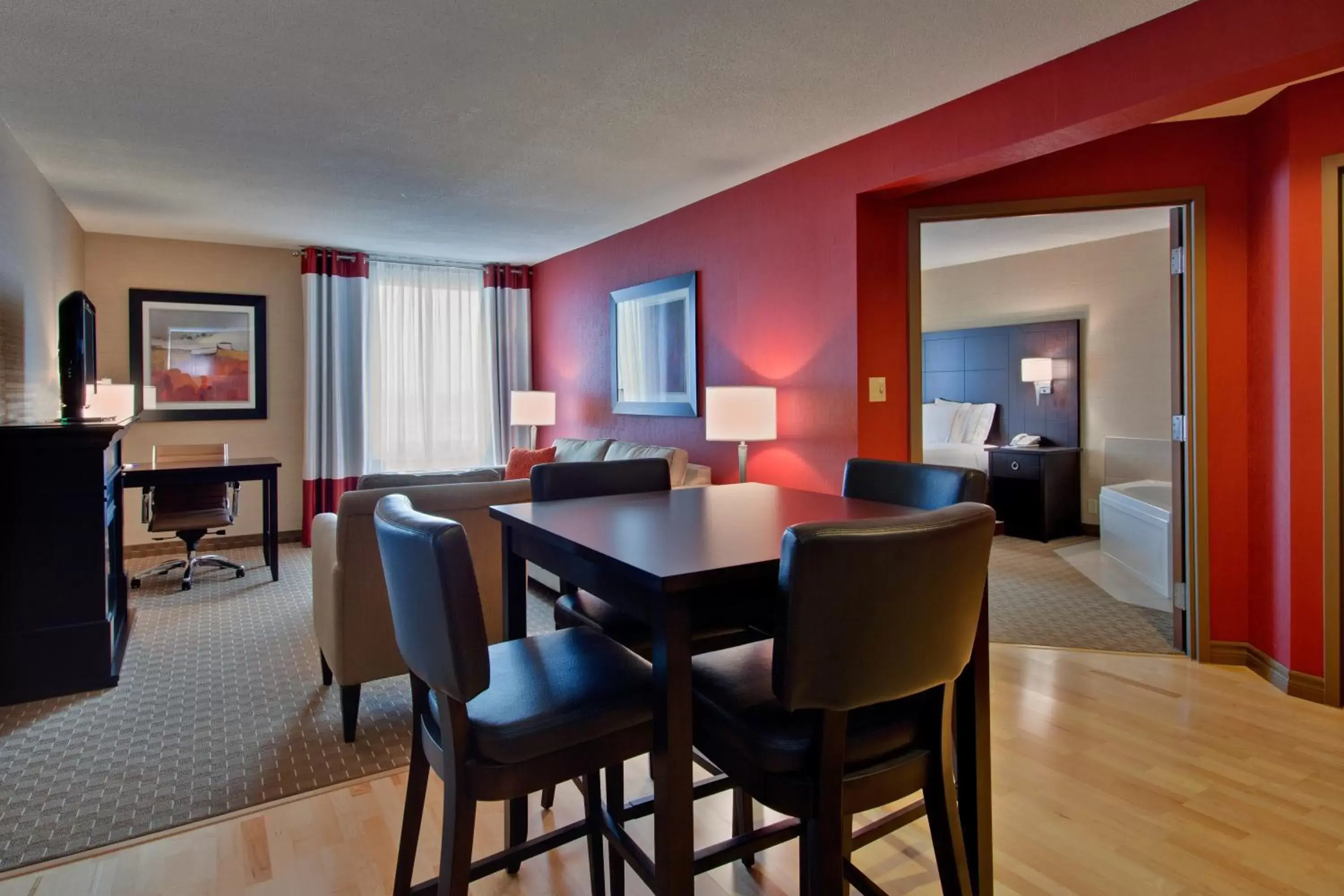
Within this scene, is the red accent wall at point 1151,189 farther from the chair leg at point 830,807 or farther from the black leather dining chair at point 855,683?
the chair leg at point 830,807

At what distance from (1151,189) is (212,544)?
6.41m

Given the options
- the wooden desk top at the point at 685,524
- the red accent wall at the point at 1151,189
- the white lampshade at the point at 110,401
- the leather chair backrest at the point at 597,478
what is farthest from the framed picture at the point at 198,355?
the wooden desk top at the point at 685,524

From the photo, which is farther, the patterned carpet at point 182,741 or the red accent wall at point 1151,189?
the red accent wall at point 1151,189

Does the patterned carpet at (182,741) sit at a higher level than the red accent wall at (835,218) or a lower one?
lower

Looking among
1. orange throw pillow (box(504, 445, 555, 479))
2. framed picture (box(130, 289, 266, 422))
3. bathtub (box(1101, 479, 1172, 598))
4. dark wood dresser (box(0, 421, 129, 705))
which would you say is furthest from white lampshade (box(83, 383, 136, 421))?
bathtub (box(1101, 479, 1172, 598))

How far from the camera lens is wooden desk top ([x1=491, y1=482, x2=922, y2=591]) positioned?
1151mm

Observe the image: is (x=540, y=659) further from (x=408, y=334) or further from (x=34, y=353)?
(x=408, y=334)

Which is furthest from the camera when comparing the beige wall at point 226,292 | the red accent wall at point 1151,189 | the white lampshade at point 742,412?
the beige wall at point 226,292

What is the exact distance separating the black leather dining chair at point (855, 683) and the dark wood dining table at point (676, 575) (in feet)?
0.39

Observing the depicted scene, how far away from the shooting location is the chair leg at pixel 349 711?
98.2 inches

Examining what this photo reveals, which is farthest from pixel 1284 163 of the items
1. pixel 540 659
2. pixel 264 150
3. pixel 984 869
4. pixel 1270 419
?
pixel 264 150

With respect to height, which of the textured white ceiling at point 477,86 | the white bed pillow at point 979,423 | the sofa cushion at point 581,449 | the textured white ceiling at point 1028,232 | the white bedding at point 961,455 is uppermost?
the textured white ceiling at point 1028,232

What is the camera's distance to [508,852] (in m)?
1.49

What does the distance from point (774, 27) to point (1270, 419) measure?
245 centimetres
